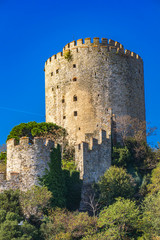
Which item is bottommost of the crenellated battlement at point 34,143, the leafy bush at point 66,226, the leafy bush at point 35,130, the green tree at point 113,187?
the leafy bush at point 66,226

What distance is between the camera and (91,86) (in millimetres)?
49281

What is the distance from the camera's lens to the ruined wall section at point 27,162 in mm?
33938

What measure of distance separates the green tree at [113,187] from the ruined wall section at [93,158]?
1.14 meters

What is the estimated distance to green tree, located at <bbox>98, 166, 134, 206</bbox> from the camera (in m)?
36.3

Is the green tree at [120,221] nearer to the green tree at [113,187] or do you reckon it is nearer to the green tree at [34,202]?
the green tree at [113,187]

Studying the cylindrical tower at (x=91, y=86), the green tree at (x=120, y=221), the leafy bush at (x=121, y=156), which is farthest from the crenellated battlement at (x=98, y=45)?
the green tree at (x=120, y=221)

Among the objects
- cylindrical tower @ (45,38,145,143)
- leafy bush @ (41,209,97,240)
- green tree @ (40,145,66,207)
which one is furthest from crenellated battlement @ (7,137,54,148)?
cylindrical tower @ (45,38,145,143)

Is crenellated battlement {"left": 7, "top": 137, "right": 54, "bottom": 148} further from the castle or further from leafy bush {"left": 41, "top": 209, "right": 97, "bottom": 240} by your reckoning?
the castle

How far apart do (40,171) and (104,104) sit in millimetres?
16402

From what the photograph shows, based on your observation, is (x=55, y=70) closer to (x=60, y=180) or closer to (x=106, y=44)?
(x=106, y=44)

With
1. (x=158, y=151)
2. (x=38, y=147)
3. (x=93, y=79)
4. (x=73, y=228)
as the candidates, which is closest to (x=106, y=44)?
(x=93, y=79)

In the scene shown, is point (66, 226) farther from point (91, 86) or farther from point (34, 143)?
point (91, 86)

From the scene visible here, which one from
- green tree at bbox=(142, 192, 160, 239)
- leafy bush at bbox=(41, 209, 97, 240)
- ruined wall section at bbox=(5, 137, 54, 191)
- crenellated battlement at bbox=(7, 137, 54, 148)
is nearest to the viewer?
leafy bush at bbox=(41, 209, 97, 240)

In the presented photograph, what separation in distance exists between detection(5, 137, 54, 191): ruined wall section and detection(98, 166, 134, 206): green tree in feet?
17.2
